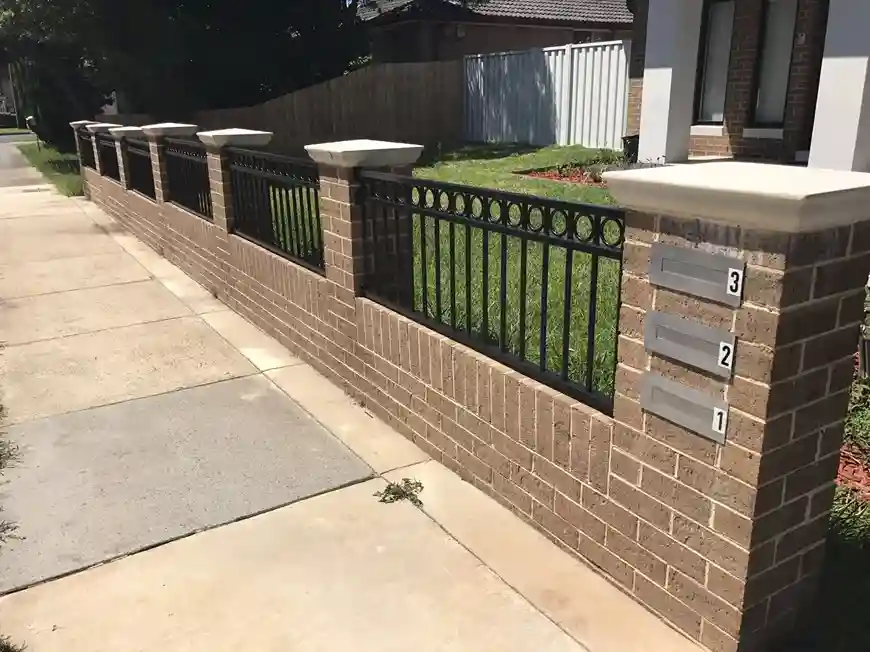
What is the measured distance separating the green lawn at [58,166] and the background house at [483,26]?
875 cm

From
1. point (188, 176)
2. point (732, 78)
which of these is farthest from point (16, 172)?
point (732, 78)

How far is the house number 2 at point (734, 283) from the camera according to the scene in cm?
209

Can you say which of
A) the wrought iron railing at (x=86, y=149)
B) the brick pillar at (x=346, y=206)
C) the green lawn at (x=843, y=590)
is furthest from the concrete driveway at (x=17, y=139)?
the green lawn at (x=843, y=590)

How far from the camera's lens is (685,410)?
234 cm

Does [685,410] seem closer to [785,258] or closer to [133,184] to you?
[785,258]

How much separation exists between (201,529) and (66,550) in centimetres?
52

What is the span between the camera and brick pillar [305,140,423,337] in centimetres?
411

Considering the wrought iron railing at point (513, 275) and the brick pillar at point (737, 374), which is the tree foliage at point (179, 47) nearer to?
the wrought iron railing at point (513, 275)

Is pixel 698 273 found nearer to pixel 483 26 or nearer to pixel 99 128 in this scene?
pixel 99 128

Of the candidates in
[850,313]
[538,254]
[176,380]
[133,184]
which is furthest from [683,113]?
[850,313]

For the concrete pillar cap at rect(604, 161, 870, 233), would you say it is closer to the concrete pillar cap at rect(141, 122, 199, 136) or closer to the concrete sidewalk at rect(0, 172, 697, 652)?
the concrete sidewalk at rect(0, 172, 697, 652)

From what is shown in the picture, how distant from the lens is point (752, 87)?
10.0 m

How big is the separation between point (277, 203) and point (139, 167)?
4.76 metres

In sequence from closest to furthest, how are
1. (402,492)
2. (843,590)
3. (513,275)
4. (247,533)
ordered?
(843,590), (247,533), (402,492), (513,275)
